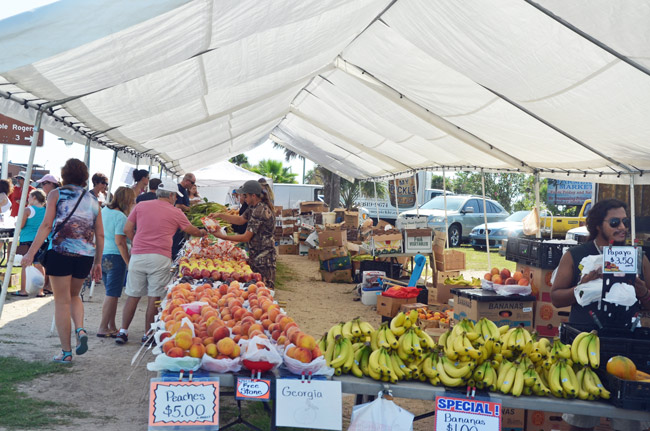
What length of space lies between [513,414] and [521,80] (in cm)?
304

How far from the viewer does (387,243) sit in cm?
1080

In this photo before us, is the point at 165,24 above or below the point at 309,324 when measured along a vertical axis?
above

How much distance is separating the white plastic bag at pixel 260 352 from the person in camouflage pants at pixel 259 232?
3534 millimetres

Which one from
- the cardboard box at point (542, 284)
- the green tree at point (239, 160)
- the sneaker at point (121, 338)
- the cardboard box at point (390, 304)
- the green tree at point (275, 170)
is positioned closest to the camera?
the cardboard box at point (542, 284)

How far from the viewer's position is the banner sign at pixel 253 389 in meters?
2.93

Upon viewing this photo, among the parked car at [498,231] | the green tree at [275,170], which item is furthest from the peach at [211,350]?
the green tree at [275,170]

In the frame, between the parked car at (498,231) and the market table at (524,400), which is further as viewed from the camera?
the parked car at (498,231)

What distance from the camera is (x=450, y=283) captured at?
8.88 metres

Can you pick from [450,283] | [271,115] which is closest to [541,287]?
[450,283]

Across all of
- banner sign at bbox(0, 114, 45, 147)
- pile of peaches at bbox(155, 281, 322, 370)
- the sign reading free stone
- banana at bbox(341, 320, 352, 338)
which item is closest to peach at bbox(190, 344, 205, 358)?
pile of peaches at bbox(155, 281, 322, 370)

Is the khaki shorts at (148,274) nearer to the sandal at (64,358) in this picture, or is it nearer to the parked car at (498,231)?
the sandal at (64,358)

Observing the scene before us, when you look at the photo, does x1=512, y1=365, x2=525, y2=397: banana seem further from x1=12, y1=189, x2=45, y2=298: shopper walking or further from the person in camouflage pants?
x1=12, y1=189, x2=45, y2=298: shopper walking

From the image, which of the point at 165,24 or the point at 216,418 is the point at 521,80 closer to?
the point at 165,24

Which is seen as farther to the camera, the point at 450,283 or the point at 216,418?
the point at 450,283
